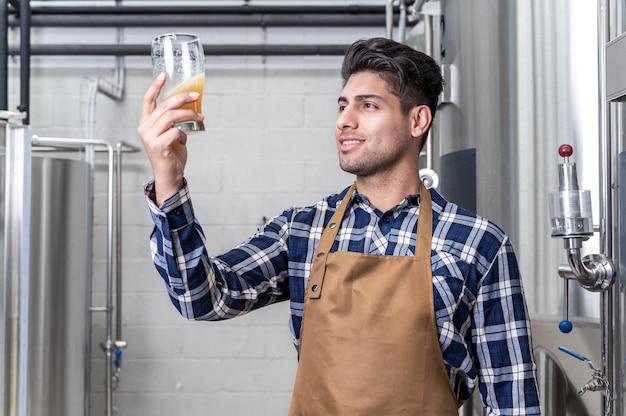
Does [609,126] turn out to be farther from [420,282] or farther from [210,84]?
[210,84]

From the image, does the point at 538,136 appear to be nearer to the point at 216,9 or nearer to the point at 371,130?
the point at 371,130

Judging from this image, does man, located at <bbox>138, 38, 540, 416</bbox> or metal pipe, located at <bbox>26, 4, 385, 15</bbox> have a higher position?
metal pipe, located at <bbox>26, 4, 385, 15</bbox>

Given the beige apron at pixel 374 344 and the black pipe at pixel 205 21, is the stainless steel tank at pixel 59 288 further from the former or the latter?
the beige apron at pixel 374 344

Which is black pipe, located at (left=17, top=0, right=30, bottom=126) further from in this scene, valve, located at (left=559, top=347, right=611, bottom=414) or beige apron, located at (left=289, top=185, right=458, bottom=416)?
A: valve, located at (left=559, top=347, right=611, bottom=414)

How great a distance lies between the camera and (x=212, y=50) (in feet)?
8.50

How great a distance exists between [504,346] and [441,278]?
14 centimetres

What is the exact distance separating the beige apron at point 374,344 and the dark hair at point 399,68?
0.27 m

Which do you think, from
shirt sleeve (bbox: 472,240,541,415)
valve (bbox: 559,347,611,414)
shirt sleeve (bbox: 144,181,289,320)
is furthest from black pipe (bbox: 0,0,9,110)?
valve (bbox: 559,347,611,414)

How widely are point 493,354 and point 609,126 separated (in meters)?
0.44

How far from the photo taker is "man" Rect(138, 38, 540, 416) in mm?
1067

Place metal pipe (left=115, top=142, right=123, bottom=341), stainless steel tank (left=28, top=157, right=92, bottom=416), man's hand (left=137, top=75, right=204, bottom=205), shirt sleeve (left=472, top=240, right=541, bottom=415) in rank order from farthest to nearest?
metal pipe (left=115, top=142, right=123, bottom=341)
stainless steel tank (left=28, top=157, right=92, bottom=416)
shirt sleeve (left=472, top=240, right=541, bottom=415)
man's hand (left=137, top=75, right=204, bottom=205)

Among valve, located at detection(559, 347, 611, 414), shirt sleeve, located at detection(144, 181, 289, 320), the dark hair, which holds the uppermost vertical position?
the dark hair

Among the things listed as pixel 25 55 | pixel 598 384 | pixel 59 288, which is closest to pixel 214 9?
pixel 25 55

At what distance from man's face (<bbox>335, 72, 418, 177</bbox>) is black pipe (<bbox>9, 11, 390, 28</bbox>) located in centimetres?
144
